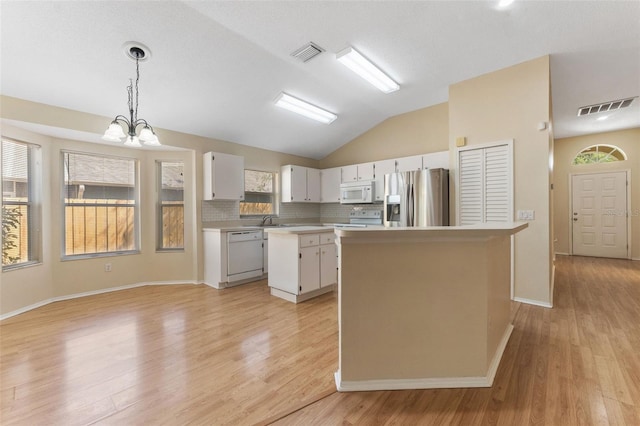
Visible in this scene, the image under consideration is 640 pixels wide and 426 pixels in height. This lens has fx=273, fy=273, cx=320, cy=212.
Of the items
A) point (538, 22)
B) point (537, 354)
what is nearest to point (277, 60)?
point (538, 22)

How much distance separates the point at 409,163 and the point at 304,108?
2.05 m

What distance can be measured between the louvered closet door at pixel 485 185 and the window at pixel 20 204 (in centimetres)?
569

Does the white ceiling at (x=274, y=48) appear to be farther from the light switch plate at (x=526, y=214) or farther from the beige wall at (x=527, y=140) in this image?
the light switch plate at (x=526, y=214)

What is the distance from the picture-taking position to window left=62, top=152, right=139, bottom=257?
393 centimetres

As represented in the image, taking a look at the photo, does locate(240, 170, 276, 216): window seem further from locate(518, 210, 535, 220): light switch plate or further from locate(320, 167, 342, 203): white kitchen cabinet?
locate(518, 210, 535, 220): light switch plate

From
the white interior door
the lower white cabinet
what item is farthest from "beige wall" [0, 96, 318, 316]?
Answer: the white interior door

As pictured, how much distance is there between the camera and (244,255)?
451cm

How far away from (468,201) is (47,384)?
4.57 meters

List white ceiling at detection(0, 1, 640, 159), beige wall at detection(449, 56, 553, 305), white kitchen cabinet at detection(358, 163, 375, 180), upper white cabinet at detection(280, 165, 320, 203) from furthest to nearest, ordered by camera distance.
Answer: upper white cabinet at detection(280, 165, 320, 203) < white kitchen cabinet at detection(358, 163, 375, 180) < beige wall at detection(449, 56, 553, 305) < white ceiling at detection(0, 1, 640, 159)

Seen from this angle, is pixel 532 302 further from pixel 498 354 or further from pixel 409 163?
pixel 409 163

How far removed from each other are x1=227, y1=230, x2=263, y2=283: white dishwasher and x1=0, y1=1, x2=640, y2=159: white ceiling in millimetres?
1898

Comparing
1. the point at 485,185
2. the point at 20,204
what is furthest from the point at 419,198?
the point at 20,204

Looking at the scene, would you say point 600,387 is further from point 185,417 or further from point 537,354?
point 185,417

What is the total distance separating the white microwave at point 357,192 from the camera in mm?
5297
